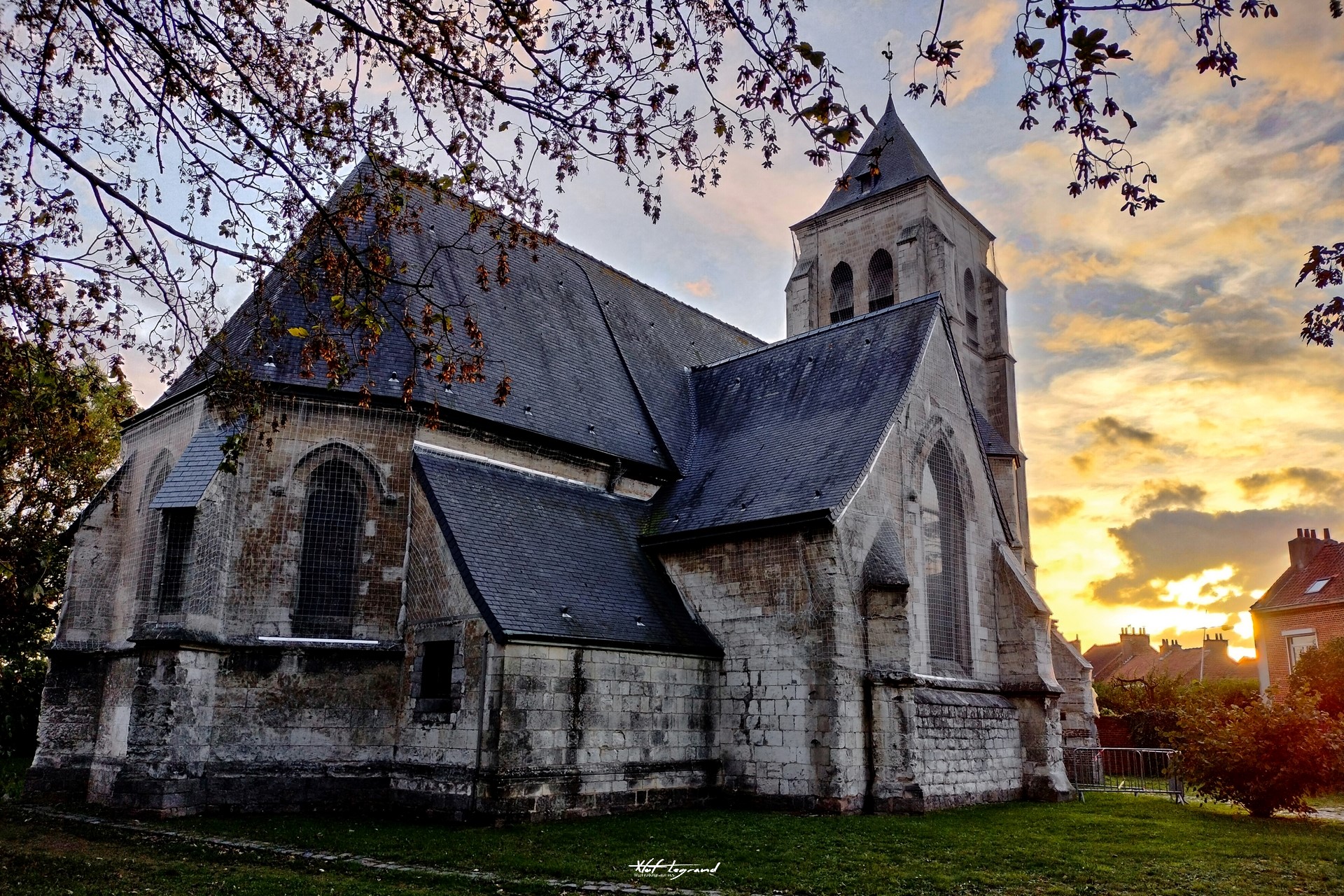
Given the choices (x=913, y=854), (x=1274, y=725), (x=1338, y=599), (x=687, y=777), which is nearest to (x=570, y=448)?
(x=687, y=777)

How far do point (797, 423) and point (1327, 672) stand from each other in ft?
63.9

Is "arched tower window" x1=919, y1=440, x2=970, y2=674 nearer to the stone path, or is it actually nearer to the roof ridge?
the roof ridge

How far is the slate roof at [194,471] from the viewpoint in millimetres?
15148

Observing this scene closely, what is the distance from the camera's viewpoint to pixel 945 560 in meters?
19.5

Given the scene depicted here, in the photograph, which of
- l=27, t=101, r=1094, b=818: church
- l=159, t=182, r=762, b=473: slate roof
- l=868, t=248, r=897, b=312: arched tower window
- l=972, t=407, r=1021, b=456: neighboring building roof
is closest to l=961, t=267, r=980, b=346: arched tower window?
l=868, t=248, r=897, b=312: arched tower window

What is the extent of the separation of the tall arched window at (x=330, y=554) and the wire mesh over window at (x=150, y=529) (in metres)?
2.27

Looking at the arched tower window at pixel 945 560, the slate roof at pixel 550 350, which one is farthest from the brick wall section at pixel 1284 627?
the slate roof at pixel 550 350

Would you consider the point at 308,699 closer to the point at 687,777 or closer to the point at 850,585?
the point at 687,777

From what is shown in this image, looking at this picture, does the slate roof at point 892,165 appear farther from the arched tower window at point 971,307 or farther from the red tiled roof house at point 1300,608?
the red tiled roof house at point 1300,608

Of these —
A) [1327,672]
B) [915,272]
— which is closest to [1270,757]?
[1327,672]

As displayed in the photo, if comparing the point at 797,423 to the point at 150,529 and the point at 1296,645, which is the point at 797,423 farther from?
the point at 1296,645

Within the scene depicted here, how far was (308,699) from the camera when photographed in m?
15.1

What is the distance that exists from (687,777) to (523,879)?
267 inches

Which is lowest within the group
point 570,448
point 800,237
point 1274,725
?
point 1274,725
